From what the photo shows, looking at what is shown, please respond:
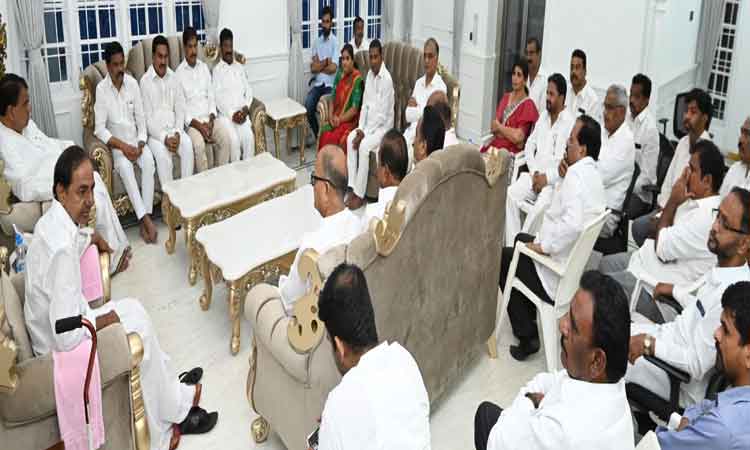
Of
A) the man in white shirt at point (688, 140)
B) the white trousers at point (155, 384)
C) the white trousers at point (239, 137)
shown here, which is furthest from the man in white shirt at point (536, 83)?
the white trousers at point (155, 384)

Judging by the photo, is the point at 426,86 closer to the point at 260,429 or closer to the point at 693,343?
the point at 260,429

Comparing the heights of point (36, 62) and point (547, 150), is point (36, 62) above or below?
above

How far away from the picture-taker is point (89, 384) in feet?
8.75

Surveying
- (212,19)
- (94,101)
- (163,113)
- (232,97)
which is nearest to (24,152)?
(94,101)

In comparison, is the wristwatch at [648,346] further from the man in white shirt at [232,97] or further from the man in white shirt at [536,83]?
the man in white shirt at [232,97]

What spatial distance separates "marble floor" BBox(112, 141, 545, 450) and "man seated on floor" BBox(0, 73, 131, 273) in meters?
0.52

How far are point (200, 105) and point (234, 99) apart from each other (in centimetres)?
35

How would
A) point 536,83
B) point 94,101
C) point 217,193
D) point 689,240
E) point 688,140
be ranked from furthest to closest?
point 536,83, point 94,101, point 217,193, point 688,140, point 689,240

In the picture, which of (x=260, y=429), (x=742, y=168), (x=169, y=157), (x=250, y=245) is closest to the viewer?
(x=260, y=429)

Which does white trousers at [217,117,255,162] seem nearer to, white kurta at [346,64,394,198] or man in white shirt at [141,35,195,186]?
man in white shirt at [141,35,195,186]

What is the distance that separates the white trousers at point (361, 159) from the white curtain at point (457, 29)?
215 centimetres

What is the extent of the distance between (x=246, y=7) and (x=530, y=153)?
320cm

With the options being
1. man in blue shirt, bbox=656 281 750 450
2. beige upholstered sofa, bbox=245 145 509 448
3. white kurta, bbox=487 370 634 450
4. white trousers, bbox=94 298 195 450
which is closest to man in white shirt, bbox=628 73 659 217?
beige upholstered sofa, bbox=245 145 509 448

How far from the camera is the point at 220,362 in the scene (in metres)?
4.00
